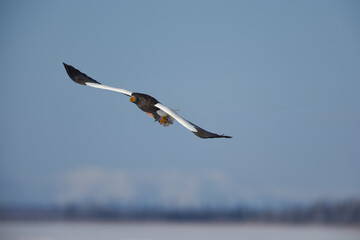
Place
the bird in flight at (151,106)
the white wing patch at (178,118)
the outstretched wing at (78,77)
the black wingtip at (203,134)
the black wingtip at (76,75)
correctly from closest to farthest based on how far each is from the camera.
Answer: the black wingtip at (203,134), the bird in flight at (151,106), the white wing patch at (178,118), the outstretched wing at (78,77), the black wingtip at (76,75)

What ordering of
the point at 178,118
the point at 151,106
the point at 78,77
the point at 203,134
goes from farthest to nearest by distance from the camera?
the point at 78,77 < the point at 151,106 < the point at 178,118 < the point at 203,134

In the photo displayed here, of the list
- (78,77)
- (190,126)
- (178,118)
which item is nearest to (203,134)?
(190,126)

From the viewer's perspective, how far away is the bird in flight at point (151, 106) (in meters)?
13.4

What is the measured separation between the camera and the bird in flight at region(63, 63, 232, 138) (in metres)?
13.4

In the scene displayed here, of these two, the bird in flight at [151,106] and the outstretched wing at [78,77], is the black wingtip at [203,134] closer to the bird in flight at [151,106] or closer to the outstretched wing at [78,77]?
the bird in flight at [151,106]

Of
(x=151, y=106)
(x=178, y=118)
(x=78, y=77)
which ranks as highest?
(x=78, y=77)

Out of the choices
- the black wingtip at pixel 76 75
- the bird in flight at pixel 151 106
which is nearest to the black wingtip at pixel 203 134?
the bird in flight at pixel 151 106

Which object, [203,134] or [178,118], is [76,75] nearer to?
[178,118]

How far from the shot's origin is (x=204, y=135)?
13.0m

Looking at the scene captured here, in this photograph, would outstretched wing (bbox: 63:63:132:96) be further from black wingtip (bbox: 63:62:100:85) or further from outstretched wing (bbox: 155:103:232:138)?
outstretched wing (bbox: 155:103:232:138)

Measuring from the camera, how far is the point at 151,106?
14.9 metres

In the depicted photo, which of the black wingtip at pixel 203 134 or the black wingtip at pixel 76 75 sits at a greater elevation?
the black wingtip at pixel 76 75

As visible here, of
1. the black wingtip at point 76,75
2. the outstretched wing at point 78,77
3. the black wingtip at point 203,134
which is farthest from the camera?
the black wingtip at point 76,75

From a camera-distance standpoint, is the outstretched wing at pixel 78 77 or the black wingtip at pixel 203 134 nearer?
Result: the black wingtip at pixel 203 134
